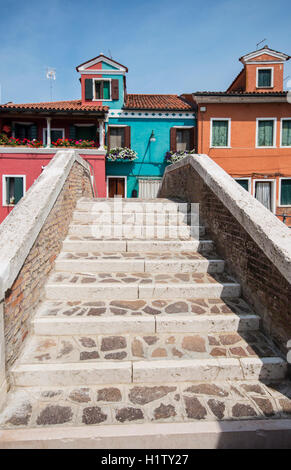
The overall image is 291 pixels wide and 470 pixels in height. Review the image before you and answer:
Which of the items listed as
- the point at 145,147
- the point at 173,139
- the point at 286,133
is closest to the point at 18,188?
the point at 145,147

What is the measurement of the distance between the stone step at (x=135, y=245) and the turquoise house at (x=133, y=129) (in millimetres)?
10904

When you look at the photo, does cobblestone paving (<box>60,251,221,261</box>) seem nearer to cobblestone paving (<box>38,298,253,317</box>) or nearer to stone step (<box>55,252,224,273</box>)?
stone step (<box>55,252,224,273</box>)

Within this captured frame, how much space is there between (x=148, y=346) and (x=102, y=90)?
15.5 meters

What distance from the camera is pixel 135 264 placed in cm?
359

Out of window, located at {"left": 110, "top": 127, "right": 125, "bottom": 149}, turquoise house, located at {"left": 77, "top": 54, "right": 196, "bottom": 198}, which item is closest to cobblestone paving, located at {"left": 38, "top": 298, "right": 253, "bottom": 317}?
turquoise house, located at {"left": 77, "top": 54, "right": 196, "bottom": 198}

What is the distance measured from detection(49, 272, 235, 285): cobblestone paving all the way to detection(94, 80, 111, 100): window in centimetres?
1389

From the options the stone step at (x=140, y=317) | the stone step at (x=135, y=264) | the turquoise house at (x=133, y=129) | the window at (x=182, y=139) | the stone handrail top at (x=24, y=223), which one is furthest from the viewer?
the window at (x=182, y=139)

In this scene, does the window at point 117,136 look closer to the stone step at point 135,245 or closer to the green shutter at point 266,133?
the green shutter at point 266,133

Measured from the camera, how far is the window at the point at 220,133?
14.1 m

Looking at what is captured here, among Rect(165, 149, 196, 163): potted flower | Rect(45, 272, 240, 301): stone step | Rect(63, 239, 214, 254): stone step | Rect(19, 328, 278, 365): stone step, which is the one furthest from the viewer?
Rect(165, 149, 196, 163): potted flower

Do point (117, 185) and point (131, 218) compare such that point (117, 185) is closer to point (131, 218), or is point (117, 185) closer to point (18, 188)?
point (18, 188)

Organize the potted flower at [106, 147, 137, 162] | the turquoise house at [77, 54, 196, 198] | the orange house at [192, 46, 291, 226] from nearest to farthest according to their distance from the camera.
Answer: the orange house at [192, 46, 291, 226]
the potted flower at [106, 147, 137, 162]
the turquoise house at [77, 54, 196, 198]

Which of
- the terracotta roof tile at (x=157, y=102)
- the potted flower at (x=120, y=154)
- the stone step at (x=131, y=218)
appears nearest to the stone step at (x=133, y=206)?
the stone step at (x=131, y=218)

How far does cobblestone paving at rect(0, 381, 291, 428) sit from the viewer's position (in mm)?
1947
